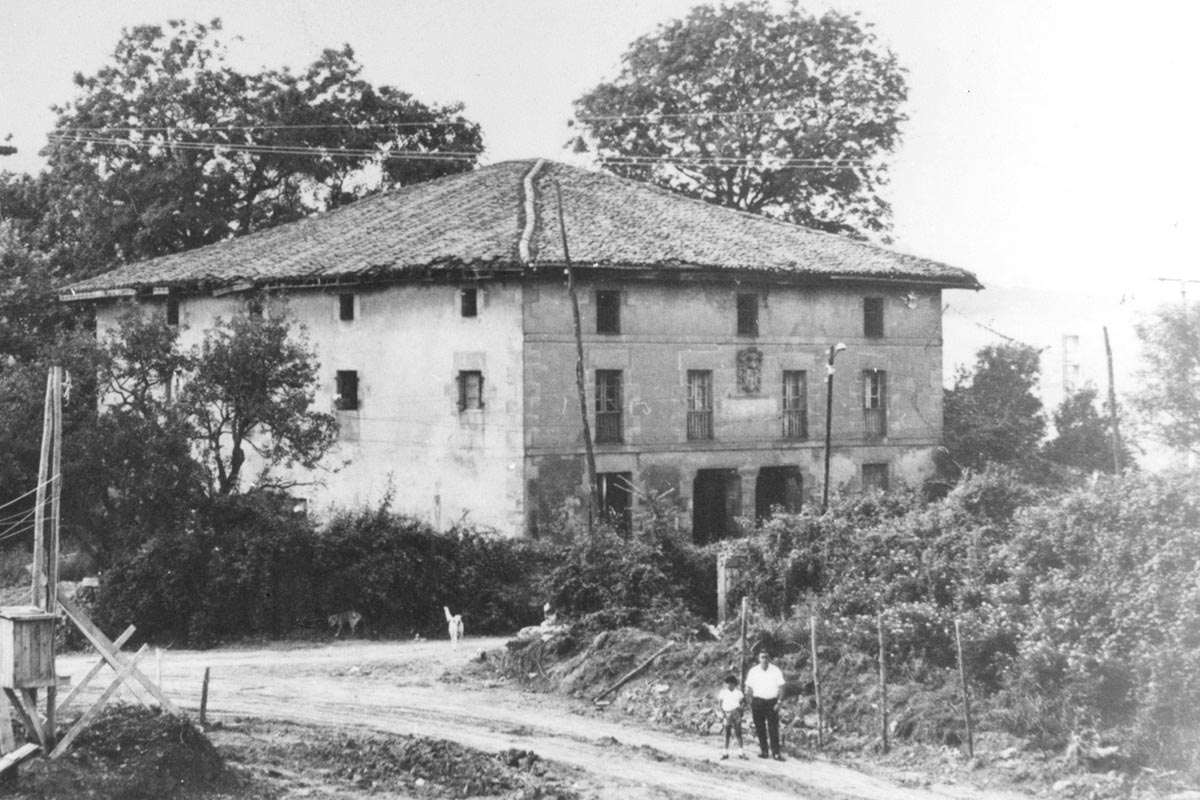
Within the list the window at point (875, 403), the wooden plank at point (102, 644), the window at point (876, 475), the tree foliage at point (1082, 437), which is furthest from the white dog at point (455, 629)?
the tree foliage at point (1082, 437)

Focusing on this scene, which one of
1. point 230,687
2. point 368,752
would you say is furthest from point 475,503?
point 368,752

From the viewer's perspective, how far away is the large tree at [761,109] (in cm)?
4631

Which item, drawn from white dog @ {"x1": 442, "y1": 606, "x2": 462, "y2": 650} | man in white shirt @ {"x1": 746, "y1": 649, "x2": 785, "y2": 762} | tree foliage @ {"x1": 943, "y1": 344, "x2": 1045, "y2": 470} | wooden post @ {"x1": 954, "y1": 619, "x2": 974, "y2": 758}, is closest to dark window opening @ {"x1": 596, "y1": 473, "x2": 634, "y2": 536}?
white dog @ {"x1": 442, "y1": 606, "x2": 462, "y2": 650}

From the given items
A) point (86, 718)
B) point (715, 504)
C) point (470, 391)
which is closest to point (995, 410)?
point (715, 504)

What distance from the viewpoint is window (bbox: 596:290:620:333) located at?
34.7m

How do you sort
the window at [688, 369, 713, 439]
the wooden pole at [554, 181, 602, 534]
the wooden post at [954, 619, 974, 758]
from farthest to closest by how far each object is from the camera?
the window at [688, 369, 713, 439] < the wooden pole at [554, 181, 602, 534] < the wooden post at [954, 619, 974, 758]

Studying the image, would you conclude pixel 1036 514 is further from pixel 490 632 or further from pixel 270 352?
pixel 270 352

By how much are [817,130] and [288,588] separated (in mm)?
24011

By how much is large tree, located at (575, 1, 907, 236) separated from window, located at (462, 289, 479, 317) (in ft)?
47.8

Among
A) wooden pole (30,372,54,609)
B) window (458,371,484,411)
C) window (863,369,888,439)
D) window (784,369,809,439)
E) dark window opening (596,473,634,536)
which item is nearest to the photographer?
wooden pole (30,372,54,609)

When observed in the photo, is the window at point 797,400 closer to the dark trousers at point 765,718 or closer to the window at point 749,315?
the window at point 749,315

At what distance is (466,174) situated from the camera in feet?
140

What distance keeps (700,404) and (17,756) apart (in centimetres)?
2101

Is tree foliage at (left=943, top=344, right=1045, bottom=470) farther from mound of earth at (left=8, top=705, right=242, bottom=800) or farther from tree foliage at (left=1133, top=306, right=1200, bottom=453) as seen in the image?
mound of earth at (left=8, top=705, right=242, bottom=800)
